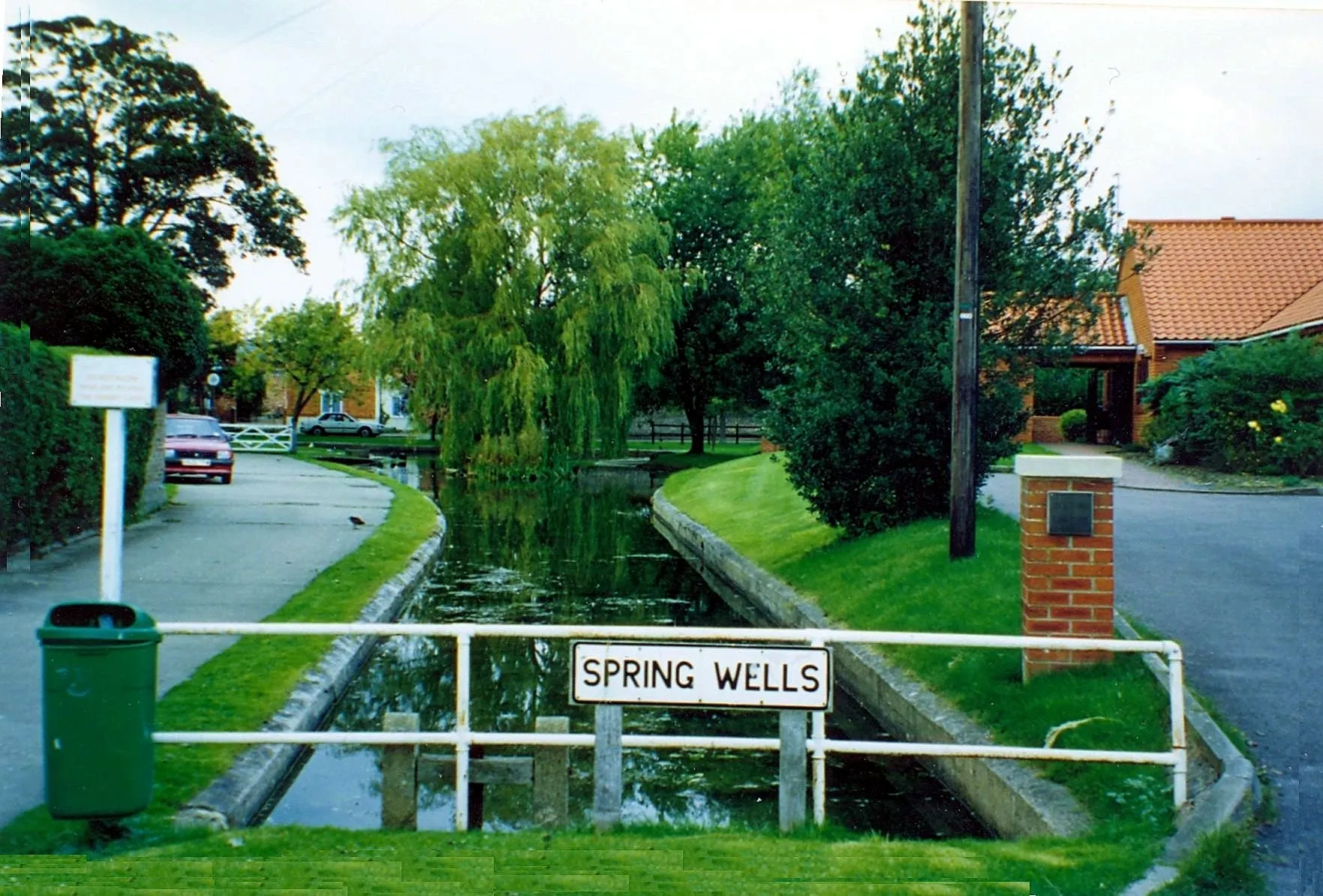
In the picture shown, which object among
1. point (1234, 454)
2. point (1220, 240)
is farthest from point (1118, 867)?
point (1234, 454)

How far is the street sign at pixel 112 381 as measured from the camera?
5641 mm

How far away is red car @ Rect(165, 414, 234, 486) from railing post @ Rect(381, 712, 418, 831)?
19.6m

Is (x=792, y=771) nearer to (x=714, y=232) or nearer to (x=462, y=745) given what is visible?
(x=462, y=745)

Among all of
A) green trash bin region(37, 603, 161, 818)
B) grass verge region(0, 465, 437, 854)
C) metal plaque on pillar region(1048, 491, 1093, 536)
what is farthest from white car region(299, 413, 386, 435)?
green trash bin region(37, 603, 161, 818)

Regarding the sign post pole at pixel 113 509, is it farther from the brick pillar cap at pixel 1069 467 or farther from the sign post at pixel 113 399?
the brick pillar cap at pixel 1069 467

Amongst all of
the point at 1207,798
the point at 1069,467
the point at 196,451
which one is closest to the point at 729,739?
the point at 1207,798

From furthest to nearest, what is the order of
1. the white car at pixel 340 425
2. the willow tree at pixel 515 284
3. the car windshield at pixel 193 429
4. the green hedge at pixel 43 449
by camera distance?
the white car at pixel 340 425
the willow tree at pixel 515 284
the car windshield at pixel 193 429
the green hedge at pixel 43 449

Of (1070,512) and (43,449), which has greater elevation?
(43,449)

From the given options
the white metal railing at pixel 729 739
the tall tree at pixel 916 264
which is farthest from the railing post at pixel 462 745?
the tall tree at pixel 916 264

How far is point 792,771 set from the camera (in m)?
5.65

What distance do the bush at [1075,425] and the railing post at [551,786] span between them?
2563 centimetres

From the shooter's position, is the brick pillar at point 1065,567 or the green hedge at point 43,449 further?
the green hedge at point 43,449

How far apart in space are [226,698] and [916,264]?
30.1 feet

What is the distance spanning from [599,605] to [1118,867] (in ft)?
33.4
